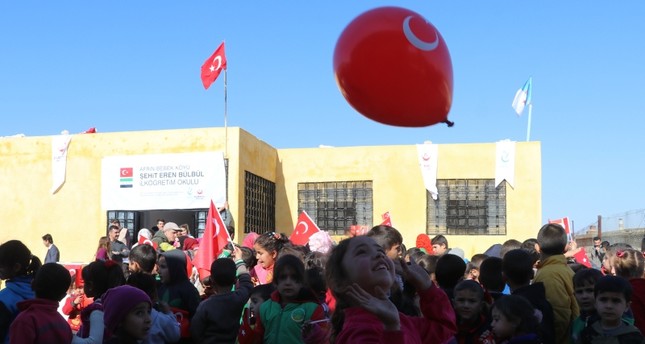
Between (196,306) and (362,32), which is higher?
(362,32)

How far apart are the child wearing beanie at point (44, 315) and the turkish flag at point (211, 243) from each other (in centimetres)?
500

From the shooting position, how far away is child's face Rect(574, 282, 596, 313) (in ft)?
15.0

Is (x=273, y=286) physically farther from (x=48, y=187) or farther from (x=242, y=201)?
(x=48, y=187)

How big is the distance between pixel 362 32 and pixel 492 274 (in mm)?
2062

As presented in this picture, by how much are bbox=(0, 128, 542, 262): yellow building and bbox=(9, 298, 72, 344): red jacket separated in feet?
45.9

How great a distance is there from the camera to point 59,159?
64.1 ft

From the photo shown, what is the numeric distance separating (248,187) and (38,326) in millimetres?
15275

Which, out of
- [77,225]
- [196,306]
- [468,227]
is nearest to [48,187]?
[77,225]

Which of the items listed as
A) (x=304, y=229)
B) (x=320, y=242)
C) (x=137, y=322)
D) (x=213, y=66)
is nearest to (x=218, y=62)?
(x=213, y=66)

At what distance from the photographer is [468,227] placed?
2055 centimetres

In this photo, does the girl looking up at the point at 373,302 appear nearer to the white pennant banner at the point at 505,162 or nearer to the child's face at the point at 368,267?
the child's face at the point at 368,267

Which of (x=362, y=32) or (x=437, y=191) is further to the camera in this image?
(x=437, y=191)

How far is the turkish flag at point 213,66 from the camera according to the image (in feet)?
64.8

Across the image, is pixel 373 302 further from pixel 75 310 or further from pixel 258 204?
pixel 258 204
